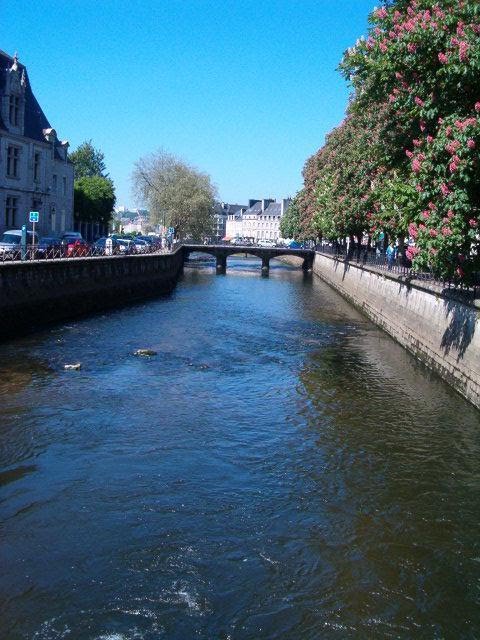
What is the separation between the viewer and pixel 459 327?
904 inches

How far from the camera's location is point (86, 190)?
9825 centimetres

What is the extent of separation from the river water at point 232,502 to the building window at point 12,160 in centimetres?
3337

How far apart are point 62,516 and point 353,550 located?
488 cm

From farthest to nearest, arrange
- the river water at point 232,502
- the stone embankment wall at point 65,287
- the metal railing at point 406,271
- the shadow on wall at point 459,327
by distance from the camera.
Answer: the stone embankment wall at point 65,287 < the metal railing at point 406,271 < the shadow on wall at point 459,327 < the river water at point 232,502

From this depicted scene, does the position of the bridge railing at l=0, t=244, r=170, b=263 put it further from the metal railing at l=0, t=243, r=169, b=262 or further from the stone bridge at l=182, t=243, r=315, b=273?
the stone bridge at l=182, t=243, r=315, b=273

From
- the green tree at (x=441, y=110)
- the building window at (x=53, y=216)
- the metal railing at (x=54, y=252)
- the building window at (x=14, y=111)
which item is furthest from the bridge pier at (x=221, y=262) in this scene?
the green tree at (x=441, y=110)

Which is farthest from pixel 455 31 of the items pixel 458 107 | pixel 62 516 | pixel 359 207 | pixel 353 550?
pixel 359 207

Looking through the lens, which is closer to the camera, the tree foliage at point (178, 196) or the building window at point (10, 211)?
the building window at point (10, 211)

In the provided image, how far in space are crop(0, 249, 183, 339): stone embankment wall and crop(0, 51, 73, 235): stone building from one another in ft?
38.3

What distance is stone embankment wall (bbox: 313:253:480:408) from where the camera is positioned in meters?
21.3

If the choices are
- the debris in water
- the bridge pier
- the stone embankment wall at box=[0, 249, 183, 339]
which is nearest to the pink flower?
the debris in water

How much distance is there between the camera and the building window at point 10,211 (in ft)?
181

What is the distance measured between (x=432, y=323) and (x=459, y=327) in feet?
13.3

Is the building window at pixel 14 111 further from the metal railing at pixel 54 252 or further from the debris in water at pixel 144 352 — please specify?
the debris in water at pixel 144 352
